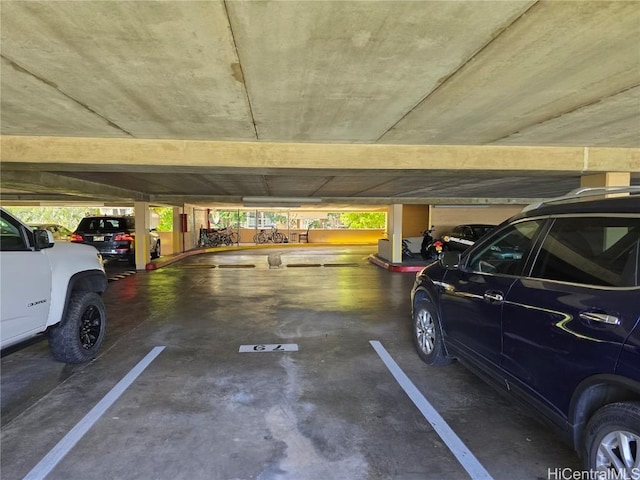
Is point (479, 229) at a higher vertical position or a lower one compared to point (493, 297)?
higher

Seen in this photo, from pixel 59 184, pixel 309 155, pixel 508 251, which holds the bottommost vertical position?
pixel 508 251

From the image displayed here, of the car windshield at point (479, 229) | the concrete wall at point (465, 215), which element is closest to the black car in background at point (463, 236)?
the car windshield at point (479, 229)

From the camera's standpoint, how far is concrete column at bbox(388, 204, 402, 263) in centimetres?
1436

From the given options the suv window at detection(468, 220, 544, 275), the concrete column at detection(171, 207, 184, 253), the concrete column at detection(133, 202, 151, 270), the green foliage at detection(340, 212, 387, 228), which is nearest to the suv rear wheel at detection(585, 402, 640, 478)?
the suv window at detection(468, 220, 544, 275)

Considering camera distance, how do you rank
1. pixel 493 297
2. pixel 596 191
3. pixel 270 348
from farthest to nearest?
1. pixel 270 348
2. pixel 493 297
3. pixel 596 191

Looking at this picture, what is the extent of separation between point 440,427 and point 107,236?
13.0 metres

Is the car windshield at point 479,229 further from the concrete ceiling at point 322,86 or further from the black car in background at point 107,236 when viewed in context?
the black car in background at point 107,236

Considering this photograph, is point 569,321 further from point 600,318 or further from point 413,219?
point 413,219

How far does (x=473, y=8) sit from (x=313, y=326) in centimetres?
482

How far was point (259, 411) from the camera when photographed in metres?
3.28

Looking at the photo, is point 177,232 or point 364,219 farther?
point 364,219

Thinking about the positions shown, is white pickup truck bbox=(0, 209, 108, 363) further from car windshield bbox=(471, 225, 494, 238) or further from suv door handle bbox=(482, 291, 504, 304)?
car windshield bbox=(471, 225, 494, 238)

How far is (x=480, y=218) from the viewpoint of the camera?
749 inches

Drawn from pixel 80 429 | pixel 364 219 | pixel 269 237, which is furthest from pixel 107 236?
pixel 364 219
